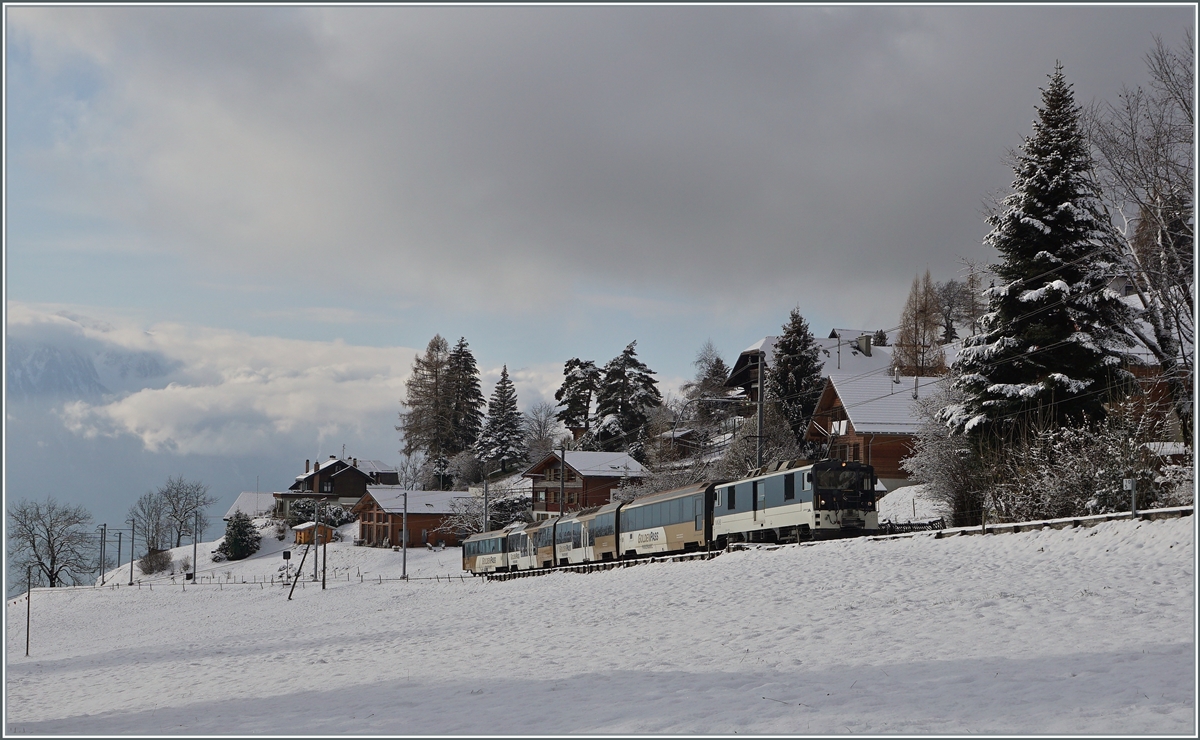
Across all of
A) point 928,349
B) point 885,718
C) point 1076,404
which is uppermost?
point 928,349

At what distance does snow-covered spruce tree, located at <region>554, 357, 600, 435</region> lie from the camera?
104475 mm

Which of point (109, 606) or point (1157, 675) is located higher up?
point (1157, 675)

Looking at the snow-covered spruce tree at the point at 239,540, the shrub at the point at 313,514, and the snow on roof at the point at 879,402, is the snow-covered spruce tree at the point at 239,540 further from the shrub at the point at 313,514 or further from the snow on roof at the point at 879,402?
the snow on roof at the point at 879,402

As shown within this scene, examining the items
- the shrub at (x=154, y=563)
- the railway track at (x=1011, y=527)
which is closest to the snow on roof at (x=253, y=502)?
the shrub at (x=154, y=563)

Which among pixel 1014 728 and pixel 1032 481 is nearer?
pixel 1014 728

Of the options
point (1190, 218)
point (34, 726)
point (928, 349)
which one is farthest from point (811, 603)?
point (928, 349)

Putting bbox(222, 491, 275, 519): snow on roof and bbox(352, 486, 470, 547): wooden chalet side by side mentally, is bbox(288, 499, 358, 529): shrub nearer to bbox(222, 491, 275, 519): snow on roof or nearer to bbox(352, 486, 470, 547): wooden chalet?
bbox(352, 486, 470, 547): wooden chalet

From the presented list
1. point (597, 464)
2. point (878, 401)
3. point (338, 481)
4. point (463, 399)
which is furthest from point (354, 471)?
point (878, 401)

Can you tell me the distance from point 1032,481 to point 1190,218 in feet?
26.6

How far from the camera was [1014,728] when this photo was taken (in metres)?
8.98

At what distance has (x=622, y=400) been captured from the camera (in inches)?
3782

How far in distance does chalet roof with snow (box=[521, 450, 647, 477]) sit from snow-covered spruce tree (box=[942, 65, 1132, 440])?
42.2m

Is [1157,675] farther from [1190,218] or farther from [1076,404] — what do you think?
[1076,404]

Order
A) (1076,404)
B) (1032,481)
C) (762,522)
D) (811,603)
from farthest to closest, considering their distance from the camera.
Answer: (762,522) < (1076,404) < (1032,481) < (811,603)
